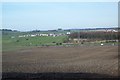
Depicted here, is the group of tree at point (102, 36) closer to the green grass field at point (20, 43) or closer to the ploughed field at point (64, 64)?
the green grass field at point (20, 43)

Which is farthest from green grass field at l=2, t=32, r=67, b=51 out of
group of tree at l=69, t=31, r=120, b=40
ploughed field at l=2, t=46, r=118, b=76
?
ploughed field at l=2, t=46, r=118, b=76

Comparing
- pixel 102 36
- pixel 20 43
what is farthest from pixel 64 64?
pixel 102 36

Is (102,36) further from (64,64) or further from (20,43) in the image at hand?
(64,64)

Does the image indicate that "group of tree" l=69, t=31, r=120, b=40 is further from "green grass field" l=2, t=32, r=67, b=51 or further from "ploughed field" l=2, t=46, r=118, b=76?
"ploughed field" l=2, t=46, r=118, b=76

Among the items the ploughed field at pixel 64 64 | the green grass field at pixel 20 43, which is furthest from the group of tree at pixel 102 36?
the ploughed field at pixel 64 64

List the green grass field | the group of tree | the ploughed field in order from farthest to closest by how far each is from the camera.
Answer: the group of tree → the green grass field → the ploughed field

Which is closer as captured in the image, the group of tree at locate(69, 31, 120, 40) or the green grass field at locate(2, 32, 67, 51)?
the green grass field at locate(2, 32, 67, 51)

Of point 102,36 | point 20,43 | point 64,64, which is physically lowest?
point 64,64

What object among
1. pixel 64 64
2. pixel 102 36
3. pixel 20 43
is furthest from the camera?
pixel 102 36

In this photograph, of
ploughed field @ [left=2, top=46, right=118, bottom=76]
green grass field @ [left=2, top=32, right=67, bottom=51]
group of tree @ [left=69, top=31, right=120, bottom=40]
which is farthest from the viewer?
group of tree @ [left=69, top=31, right=120, bottom=40]

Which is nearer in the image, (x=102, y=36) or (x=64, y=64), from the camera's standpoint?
(x=64, y=64)

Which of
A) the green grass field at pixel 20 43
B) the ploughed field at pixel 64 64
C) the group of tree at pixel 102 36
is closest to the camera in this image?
the ploughed field at pixel 64 64

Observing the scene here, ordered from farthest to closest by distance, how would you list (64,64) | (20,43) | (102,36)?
(102,36) < (20,43) < (64,64)

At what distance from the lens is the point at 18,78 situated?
15.6 m
